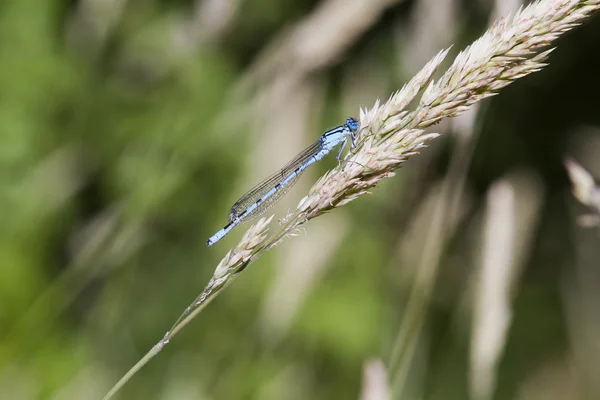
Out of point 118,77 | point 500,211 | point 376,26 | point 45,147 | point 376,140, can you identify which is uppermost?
point 118,77

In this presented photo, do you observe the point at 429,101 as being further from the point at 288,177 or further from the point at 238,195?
the point at 238,195

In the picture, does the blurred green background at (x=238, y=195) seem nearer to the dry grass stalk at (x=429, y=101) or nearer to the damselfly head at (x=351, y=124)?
A: the damselfly head at (x=351, y=124)

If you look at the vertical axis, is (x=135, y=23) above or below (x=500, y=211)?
above

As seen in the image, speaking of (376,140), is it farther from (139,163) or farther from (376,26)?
(376,26)

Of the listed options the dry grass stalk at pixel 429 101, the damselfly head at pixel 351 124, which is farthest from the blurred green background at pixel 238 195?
the dry grass stalk at pixel 429 101

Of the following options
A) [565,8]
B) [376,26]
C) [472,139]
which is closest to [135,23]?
[376,26]

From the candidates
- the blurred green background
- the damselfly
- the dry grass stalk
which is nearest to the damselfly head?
the damselfly
